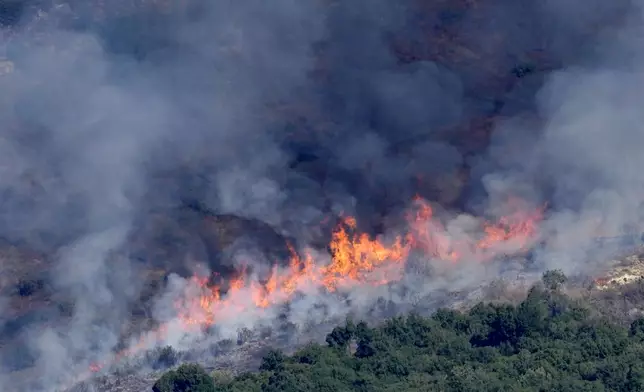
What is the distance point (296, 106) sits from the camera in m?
83.3

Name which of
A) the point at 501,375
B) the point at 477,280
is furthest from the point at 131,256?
the point at 501,375

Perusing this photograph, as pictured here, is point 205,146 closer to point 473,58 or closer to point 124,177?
point 124,177

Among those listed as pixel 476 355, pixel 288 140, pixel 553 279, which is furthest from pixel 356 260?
pixel 288 140

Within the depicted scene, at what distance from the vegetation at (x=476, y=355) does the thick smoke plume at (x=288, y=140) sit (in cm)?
345

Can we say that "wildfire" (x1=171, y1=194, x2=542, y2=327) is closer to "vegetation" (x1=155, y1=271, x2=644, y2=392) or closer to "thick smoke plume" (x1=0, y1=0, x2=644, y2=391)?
"thick smoke plume" (x1=0, y1=0, x2=644, y2=391)

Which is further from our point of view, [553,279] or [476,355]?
[553,279]

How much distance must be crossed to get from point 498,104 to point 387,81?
6.04m

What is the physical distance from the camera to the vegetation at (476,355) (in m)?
58.9

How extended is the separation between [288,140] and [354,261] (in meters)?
11.9

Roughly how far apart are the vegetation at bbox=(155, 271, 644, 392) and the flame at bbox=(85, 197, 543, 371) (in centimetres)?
417

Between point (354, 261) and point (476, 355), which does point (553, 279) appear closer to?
point (476, 355)

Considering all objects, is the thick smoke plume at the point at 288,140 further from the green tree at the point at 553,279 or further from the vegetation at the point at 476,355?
the vegetation at the point at 476,355

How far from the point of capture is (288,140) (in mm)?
80875

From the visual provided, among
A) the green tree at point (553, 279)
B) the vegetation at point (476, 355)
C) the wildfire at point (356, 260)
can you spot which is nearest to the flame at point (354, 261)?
the wildfire at point (356, 260)
